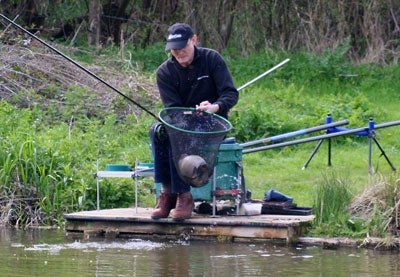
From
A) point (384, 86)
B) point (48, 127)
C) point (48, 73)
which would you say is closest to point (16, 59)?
point (48, 73)

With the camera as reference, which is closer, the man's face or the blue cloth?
the blue cloth

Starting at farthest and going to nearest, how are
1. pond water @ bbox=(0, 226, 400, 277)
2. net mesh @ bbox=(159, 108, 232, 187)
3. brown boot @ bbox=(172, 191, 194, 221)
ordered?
brown boot @ bbox=(172, 191, 194, 221), net mesh @ bbox=(159, 108, 232, 187), pond water @ bbox=(0, 226, 400, 277)

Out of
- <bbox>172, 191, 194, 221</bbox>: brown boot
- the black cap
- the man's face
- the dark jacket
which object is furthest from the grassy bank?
the black cap

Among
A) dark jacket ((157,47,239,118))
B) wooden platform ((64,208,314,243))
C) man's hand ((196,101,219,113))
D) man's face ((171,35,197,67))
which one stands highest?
man's face ((171,35,197,67))

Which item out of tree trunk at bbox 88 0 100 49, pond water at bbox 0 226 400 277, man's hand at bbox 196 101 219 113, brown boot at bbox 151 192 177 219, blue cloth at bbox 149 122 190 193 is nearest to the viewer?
pond water at bbox 0 226 400 277

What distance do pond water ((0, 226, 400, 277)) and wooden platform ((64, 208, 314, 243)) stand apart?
0.27ft

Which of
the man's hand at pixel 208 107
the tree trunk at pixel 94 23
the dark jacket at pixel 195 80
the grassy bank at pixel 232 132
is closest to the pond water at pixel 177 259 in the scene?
the grassy bank at pixel 232 132

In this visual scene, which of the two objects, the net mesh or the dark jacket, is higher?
the dark jacket

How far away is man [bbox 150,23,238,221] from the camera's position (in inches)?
305

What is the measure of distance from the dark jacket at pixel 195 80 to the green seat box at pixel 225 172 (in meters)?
0.29

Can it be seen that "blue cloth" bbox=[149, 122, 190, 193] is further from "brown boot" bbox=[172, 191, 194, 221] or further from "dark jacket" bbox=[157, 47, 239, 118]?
"dark jacket" bbox=[157, 47, 239, 118]

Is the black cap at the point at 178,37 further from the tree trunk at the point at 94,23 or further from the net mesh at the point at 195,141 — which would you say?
the tree trunk at the point at 94,23

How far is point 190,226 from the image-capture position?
7.88m

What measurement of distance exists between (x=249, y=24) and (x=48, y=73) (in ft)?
18.0
